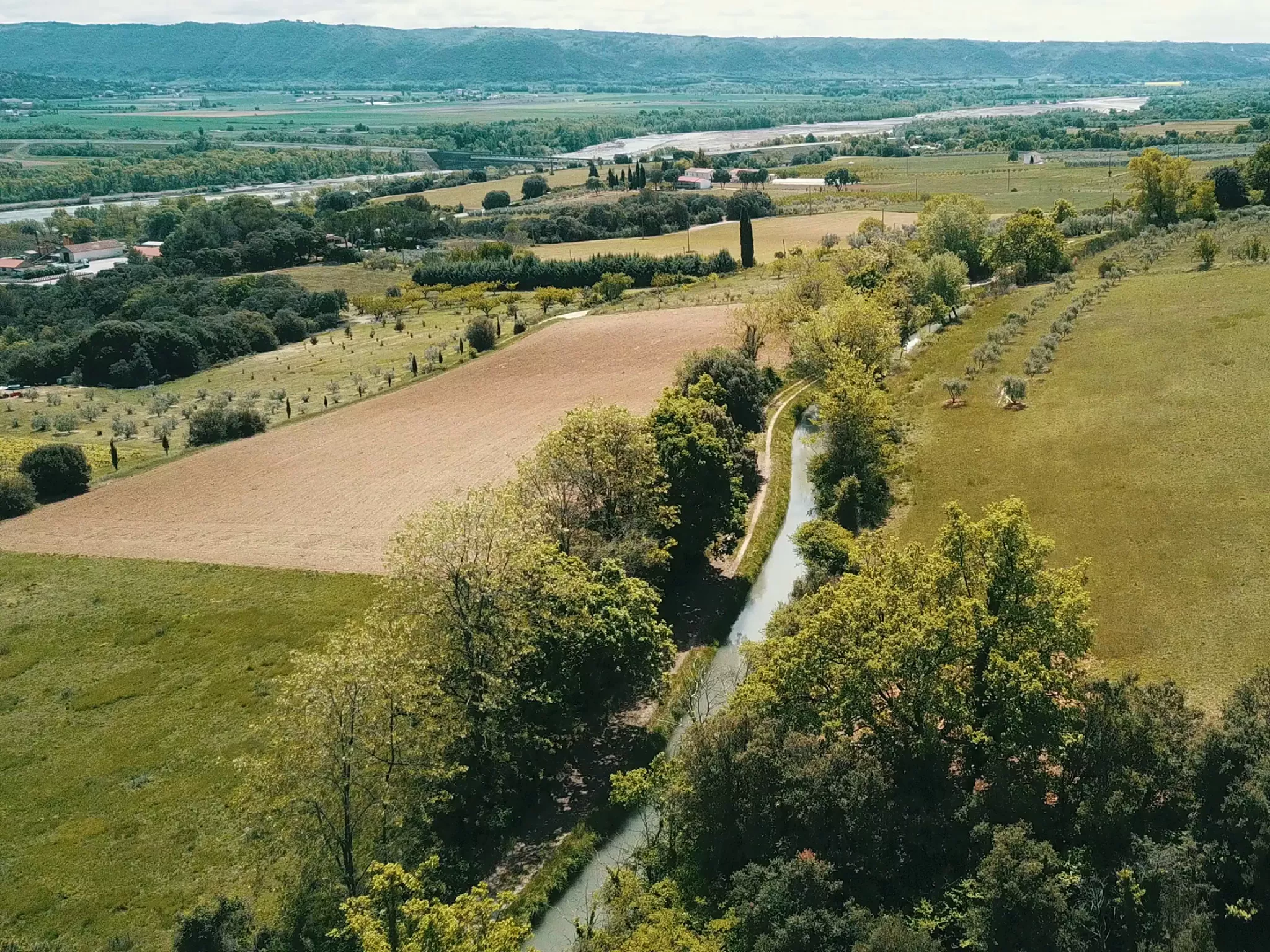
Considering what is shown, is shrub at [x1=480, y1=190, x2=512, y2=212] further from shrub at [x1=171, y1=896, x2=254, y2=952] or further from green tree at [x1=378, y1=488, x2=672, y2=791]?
shrub at [x1=171, y1=896, x2=254, y2=952]

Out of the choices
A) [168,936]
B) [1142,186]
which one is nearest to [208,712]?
[168,936]

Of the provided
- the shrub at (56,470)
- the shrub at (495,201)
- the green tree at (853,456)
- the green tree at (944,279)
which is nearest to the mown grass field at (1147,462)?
the green tree at (853,456)

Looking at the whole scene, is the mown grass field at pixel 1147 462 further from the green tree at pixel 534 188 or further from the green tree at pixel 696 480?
the green tree at pixel 534 188

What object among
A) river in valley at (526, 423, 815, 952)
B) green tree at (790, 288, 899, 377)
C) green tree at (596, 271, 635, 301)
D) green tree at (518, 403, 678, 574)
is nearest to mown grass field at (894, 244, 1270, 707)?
green tree at (790, 288, 899, 377)

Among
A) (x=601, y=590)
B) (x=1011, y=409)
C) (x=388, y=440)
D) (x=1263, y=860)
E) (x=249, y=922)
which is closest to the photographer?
(x=1263, y=860)

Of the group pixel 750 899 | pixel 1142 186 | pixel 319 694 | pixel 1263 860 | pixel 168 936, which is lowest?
pixel 168 936

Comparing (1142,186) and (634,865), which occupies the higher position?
(1142,186)

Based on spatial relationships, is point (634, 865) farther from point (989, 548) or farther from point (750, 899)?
point (989, 548)
